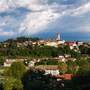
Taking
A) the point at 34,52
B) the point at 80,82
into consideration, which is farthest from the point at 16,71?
the point at 34,52

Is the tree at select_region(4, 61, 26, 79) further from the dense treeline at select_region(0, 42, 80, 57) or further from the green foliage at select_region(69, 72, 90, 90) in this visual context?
the dense treeline at select_region(0, 42, 80, 57)

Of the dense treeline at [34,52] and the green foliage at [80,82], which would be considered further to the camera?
the dense treeline at [34,52]

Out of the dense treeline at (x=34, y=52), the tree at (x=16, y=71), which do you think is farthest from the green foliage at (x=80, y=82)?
the dense treeline at (x=34, y=52)

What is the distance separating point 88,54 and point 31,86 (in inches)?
2319

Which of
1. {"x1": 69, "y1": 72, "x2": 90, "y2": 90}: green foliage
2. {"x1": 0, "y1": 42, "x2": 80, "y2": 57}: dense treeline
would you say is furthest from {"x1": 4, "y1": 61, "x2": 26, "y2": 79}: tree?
{"x1": 0, "y1": 42, "x2": 80, "y2": 57}: dense treeline

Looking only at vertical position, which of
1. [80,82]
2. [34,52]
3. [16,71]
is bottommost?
[80,82]

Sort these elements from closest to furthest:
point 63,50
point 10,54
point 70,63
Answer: point 70,63, point 10,54, point 63,50

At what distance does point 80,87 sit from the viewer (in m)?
13.7

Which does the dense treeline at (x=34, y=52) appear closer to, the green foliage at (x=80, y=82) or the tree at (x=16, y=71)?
the tree at (x=16, y=71)

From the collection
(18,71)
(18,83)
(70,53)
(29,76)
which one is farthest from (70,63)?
(70,53)

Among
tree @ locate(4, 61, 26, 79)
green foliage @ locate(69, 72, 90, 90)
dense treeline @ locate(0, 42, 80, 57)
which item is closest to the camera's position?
green foliage @ locate(69, 72, 90, 90)

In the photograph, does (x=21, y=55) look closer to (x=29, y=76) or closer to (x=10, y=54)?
(x=10, y=54)

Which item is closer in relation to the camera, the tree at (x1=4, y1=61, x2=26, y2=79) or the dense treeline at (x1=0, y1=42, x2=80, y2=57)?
the tree at (x1=4, y1=61, x2=26, y2=79)

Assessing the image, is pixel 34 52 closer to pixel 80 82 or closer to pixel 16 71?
pixel 16 71
